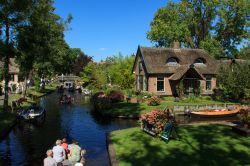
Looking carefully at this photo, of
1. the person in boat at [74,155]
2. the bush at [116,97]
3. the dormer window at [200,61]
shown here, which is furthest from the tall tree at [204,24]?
the person in boat at [74,155]

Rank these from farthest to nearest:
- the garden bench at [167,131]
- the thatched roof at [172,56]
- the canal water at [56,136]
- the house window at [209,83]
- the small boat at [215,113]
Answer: the house window at [209,83]
the thatched roof at [172,56]
the small boat at [215,113]
the canal water at [56,136]
the garden bench at [167,131]

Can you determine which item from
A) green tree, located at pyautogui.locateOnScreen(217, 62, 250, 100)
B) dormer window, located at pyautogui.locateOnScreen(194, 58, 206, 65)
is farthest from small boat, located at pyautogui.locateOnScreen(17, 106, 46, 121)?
dormer window, located at pyautogui.locateOnScreen(194, 58, 206, 65)

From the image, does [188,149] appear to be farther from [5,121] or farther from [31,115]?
[5,121]

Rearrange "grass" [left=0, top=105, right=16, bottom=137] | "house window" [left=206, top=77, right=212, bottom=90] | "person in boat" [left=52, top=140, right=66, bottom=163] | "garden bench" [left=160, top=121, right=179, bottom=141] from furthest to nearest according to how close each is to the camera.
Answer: "house window" [left=206, top=77, right=212, bottom=90], "grass" [left=0, top=105, right=16, bottom=137], "garden bench" [left=160, top=121, right=179, bottom=141], "person in boat" [left=52, top=140, right=66, bottom=163]

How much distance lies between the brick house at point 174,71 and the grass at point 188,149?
91.2 ft

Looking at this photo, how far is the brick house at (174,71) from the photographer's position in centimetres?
5041

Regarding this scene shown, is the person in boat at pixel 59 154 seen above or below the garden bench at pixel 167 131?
below

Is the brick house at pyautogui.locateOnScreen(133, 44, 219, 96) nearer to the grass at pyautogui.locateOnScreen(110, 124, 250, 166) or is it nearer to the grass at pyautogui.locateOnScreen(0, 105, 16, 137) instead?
the grass at pyautogui.locateOnScreen(0, 105, 16, 137)

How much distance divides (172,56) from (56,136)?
31899 millimetres

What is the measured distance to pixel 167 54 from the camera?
53.9m

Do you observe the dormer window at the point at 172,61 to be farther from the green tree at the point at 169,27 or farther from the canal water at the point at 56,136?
the canal water at the point at 56,136

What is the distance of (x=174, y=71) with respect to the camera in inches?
2057

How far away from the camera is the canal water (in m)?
20.1

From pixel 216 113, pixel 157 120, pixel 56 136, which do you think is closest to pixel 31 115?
pixel 56 136
